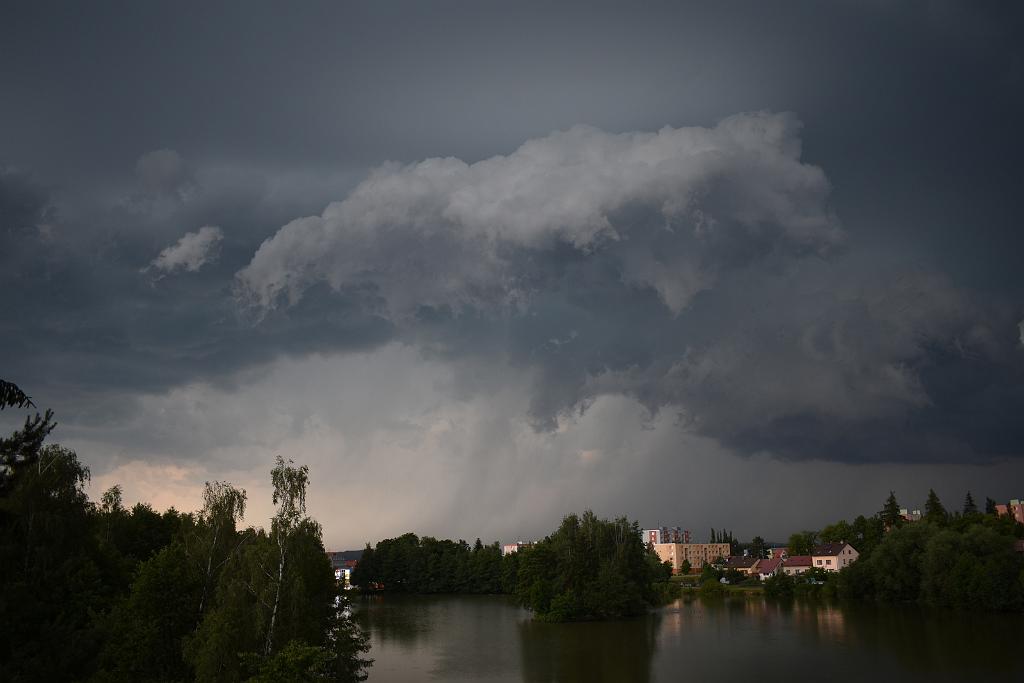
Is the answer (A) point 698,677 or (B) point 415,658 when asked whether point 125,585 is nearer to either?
(B) point 415,658

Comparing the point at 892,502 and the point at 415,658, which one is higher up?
the point at 892,502

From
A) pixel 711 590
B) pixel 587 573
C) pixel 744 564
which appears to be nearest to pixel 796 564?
pixel 711 590

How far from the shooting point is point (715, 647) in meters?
58.4

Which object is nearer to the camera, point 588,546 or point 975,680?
point 975,680

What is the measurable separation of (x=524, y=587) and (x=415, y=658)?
32.5 metres

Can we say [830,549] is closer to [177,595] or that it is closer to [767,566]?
[767,566]

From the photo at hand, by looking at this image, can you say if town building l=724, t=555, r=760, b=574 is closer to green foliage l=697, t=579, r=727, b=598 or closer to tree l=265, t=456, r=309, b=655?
green foliage l=697, t=579, r=727, b=598

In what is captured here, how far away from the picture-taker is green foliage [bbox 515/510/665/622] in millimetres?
80312

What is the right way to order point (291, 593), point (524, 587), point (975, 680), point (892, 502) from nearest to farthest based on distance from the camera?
1. point (291, 593)
2. point (975, 680)
3. point (524, 587)
4. point (892, 502)

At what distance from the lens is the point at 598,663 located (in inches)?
2002

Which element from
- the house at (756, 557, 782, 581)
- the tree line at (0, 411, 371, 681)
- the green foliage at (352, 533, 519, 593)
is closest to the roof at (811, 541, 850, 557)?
the house at (756, 557, 782, 581)

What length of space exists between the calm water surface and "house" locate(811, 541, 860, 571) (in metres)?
59.5

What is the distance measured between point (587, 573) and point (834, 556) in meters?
82.1

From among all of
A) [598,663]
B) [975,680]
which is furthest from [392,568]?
[975,680]
